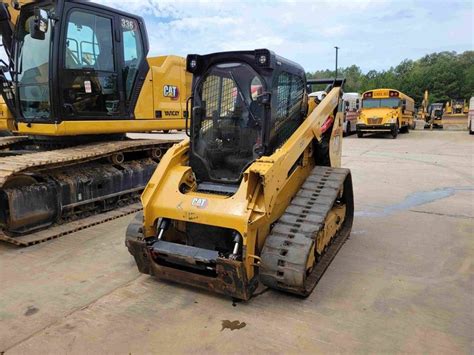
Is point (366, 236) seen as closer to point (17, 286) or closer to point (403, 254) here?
point (403, 254)

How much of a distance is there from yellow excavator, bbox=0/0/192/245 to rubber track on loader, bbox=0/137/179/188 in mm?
15

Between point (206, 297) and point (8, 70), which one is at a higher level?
point (8, 70)

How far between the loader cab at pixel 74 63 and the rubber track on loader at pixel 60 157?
0.46 m

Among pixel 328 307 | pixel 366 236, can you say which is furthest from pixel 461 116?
pixel 328 307

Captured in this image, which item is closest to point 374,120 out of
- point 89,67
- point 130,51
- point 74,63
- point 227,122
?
point 130,51

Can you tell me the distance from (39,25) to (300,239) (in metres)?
4.28

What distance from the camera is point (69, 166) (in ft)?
20.0

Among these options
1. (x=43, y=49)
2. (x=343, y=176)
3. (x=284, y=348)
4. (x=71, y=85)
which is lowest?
(x=284, y=348)

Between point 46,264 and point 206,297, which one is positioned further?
point 46,264

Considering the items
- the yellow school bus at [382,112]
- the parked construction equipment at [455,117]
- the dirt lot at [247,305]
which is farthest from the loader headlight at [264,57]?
the parked construction equipment at [455,117]

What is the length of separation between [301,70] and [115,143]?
11.5ft

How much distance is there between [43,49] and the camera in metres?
5.86

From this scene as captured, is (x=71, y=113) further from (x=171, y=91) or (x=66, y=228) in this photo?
(x=171, y=91)

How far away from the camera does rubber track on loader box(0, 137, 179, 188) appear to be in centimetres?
492
